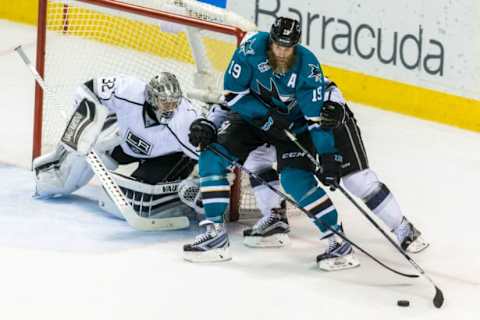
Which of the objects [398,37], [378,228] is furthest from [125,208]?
[398,37]

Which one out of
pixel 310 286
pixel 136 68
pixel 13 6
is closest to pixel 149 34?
pixel 136 68

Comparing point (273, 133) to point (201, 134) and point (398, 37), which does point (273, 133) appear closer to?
point (201, 134)

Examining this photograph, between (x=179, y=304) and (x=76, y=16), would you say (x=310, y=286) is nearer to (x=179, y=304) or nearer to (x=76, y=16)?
(x=179, y=304)

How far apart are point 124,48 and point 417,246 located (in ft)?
6.33

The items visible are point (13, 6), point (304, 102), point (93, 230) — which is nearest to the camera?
point (304, 102)

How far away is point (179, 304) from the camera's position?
532 centimetres

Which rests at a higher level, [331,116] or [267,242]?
[331,116]

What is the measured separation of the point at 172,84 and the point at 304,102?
0.66 m

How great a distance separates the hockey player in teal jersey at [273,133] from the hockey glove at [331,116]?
0.07 ft

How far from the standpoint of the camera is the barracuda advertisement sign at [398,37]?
7906 millimetres

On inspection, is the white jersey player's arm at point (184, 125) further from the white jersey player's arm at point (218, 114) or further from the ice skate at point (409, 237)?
the ice skate at point (409, 237)

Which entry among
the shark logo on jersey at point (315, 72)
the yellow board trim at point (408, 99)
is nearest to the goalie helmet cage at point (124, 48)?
the shark logo on jersey at point (315, 72)

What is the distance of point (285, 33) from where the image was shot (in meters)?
5.65

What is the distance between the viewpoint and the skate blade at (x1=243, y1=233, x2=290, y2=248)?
6.10m
